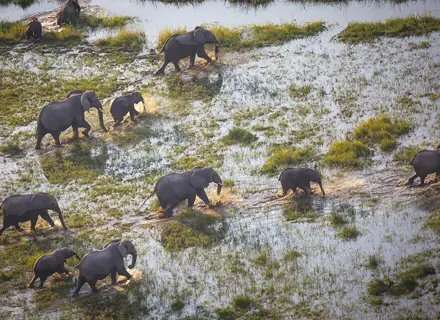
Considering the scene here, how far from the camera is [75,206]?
20016 mm

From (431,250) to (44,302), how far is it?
7458 mm

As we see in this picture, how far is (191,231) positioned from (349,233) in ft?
10.9

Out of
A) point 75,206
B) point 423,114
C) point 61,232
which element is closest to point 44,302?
point 61,232

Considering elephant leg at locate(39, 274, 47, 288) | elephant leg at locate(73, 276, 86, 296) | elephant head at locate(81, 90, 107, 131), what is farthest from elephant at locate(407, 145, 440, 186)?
elephant head at locate(81, 90, 107, 131)

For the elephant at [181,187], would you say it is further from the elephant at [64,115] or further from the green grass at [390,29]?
the green grass at [390,29]

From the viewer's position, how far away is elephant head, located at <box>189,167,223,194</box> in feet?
62.6

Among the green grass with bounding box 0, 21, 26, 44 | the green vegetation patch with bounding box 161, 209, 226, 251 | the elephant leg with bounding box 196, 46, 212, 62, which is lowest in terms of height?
the green vegetation patch with bounding box 161, 209, 226, 251

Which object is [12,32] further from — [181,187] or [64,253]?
[64,253]

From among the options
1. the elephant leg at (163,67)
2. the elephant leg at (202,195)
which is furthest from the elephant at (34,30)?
the elephant leg at (202,195)

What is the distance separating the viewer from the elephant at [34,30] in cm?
3136

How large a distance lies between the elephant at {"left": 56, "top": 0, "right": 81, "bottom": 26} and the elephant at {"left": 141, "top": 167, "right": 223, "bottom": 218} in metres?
15.5

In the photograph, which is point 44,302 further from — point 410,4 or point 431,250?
point 410,4

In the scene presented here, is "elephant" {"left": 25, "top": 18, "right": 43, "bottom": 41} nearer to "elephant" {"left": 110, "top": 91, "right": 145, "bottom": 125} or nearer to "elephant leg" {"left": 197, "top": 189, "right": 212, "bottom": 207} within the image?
"elephant" {"left": 110, "top": 91, "right": 145, "bottom": 125}

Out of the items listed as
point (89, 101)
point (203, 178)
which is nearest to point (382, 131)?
point (203, 178)
